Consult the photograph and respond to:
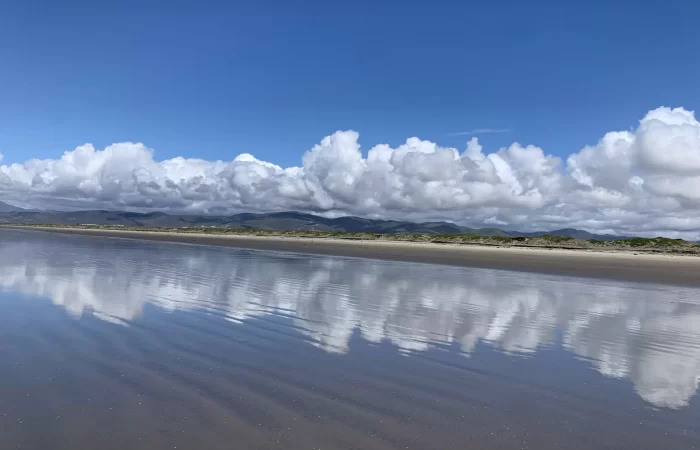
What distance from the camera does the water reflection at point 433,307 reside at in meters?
9.47

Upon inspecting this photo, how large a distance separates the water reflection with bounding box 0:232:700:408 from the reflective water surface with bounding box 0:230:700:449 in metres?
0.09

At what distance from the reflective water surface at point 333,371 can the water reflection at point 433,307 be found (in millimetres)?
89

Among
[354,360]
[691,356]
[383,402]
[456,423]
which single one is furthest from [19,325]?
[691,356]

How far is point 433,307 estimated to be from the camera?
1405 cm

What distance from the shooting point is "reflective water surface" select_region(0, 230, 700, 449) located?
5145 mm

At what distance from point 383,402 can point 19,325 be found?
8305 millimetres

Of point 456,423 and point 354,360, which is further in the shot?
point 354,360

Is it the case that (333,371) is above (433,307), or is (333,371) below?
below

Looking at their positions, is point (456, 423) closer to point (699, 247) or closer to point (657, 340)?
point (657, 340)

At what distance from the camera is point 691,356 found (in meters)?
9.63

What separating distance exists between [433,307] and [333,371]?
7.14m

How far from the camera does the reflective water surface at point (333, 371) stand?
16.9 feet

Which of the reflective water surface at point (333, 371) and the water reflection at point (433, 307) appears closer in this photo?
the reflective water surface at point (333, 371)

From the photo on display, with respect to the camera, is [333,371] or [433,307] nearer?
[333,371]
